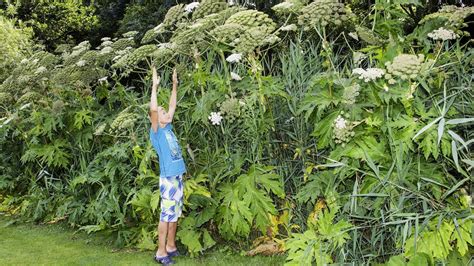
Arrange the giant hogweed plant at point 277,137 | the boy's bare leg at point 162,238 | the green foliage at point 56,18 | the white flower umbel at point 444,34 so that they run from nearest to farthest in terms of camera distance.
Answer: the giant hogweed plant at point 277,137 → the white flower umbel at point 444,34 → the boy's bare leg at point 162,238 → the green foliage at point 56,18

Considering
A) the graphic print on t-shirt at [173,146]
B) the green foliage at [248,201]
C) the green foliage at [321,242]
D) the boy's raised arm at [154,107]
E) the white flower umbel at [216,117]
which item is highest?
the boy's raised arm at [154,107]

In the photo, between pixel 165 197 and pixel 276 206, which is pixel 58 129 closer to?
pixel 165 197

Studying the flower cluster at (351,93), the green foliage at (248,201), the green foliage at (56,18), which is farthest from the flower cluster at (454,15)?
the green foliage at (56,18)

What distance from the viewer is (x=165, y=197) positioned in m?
4.88

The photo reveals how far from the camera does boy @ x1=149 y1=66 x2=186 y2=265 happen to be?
484 cm

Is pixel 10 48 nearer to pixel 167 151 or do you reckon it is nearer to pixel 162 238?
pixel 167 151

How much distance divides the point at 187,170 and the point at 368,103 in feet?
7.10

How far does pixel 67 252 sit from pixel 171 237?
1271 millimetres

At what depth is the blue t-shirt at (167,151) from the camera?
484 cm

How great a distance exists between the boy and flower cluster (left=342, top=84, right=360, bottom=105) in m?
1.69

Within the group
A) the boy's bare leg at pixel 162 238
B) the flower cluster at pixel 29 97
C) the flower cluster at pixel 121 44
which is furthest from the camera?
the flower cluster at pixel 29 97

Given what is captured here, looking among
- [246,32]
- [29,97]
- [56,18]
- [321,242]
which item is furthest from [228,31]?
[56,18]

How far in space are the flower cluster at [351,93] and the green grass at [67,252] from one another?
161 centimetres

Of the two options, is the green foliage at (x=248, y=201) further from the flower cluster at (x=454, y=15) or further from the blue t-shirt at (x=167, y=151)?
the flower cluster at (x=454, y=15)
